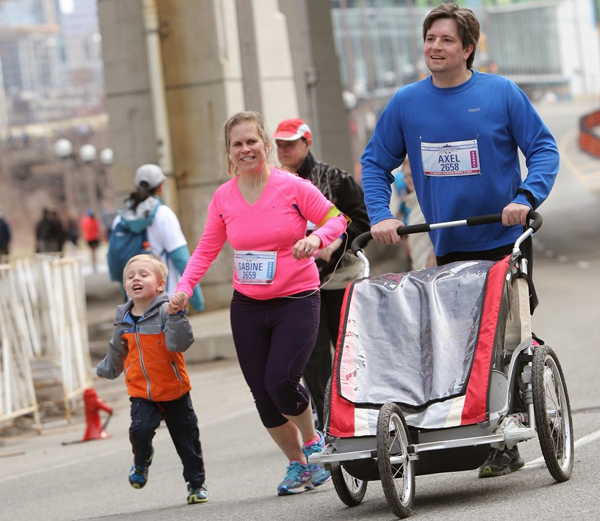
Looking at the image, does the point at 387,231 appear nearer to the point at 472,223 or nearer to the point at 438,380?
the point at 472,223

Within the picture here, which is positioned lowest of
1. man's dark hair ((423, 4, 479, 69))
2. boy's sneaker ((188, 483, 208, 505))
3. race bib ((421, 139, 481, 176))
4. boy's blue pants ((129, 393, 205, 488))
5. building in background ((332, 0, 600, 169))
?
boy's sneaker ((188, 483, 208, 505))

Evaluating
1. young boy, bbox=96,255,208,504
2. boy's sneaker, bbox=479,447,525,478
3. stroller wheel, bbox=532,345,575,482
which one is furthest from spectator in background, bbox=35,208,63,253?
stroller wheel, bbox=532,345,575,482

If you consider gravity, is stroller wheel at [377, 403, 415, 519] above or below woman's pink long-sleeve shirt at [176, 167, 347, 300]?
below

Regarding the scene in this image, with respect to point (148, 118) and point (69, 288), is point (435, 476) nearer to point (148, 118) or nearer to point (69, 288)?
point (69, 288)

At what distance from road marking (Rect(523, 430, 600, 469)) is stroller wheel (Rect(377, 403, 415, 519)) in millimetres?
1263

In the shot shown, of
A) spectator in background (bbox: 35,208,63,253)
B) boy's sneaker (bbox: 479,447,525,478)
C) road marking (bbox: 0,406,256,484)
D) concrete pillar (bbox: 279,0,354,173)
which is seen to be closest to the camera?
boy's sneaker (bbox: 479,447,525,478)

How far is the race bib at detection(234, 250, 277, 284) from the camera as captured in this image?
257 inches

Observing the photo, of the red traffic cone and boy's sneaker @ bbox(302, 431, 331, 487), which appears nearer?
boy's sneaker @ bbox(302, 431, 331, 487)

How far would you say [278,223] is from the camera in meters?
6.52

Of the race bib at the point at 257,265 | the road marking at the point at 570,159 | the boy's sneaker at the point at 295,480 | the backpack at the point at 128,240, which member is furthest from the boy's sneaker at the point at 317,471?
the road marking at the point at 570,159

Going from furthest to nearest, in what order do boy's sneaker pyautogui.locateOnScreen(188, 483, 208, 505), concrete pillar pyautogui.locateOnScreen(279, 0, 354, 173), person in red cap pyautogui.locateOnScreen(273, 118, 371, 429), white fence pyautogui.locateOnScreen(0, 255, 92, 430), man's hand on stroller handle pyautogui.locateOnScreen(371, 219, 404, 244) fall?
concrete pillar pyautogui.locateOnScreen(279, 0, 354, 173) < white fence pyautogui.locateOnScreen(0, 255, 92, 430) < person in red cap pyautogui.locateOnScreen(273, 118, 371, 429) < boy's sneaker pyautogui.locateOnScreen(188, 483, 208, 505) < man's hand on stroller handle pyautogui.locateOnScreen(371, 219, 404, 244)

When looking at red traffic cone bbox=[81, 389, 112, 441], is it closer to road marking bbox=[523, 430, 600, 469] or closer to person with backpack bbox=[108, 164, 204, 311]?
person with backpack bbox=[108, 164, 204, 311]

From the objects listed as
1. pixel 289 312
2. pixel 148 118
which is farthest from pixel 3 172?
pixel 289 312

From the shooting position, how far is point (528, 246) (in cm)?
639
